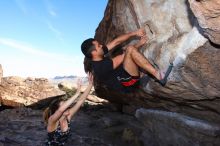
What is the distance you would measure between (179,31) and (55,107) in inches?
132

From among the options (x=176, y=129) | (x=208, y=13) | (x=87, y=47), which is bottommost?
(x=176, y=129)

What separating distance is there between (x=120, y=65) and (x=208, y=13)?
137 inches

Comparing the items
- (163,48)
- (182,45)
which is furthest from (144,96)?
(182,45)

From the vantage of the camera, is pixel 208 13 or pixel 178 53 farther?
pixel 178 53

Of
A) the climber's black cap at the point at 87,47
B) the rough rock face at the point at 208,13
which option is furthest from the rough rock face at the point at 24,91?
the rough rock face at the point at 208,13

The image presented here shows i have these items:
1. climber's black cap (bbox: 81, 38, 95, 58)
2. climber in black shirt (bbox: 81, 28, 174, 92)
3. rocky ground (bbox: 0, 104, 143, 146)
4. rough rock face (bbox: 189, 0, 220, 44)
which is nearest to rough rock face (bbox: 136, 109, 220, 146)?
climber in black shirt (bbox: 81, 28, 174, 92)

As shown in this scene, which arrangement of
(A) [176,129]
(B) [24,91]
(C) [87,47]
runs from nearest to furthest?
(C) [87,47]
(A) [176,129]
(B) [24,91]

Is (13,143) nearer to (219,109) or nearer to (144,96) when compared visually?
(144,96)

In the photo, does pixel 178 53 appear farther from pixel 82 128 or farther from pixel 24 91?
pixel 24 91

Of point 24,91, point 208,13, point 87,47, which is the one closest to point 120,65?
point 87,47

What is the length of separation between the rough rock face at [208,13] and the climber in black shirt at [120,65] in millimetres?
2306

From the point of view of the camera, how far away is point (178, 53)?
8125 millimetres

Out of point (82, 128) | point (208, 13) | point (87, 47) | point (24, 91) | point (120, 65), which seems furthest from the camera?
point (24, 91)

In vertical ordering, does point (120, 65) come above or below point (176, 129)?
above
